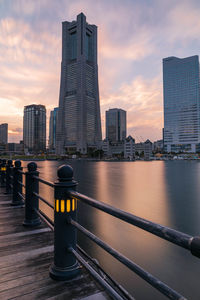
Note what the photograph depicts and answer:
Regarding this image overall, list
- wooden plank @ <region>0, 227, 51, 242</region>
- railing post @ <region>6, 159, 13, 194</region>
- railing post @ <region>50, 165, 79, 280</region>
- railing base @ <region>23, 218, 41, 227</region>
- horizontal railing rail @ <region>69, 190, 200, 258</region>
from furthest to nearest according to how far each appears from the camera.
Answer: railing post @ <region>6, 159, 13, 194</region>, railing base @ <region>23, 218, 41, 227</region>, wooden plank @ <region>0, 227, 51, 242</region>, railing post @ <region>50, 165, 79, 280</region>, horizontal railing rail @ <region>69, 190, 200, 258</region>

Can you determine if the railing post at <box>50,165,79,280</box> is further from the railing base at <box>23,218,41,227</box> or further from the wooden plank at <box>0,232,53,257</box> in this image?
the railing base at <box>23,218,41,227</box>

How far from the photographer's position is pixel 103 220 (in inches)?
410

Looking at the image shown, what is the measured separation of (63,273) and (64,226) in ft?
2.05

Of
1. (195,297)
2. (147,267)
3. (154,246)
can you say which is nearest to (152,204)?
(154,246)

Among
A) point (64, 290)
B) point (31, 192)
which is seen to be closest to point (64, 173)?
point (64, 290)

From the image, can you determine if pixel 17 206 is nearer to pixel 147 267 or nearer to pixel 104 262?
pixel 104 262

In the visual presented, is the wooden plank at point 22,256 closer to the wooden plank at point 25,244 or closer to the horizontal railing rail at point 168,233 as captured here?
the wooden plank at point 25,244

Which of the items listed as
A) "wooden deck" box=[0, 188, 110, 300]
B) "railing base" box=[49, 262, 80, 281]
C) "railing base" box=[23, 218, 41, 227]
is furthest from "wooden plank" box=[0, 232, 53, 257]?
"railing base" box=[49, 262, 80, 281]

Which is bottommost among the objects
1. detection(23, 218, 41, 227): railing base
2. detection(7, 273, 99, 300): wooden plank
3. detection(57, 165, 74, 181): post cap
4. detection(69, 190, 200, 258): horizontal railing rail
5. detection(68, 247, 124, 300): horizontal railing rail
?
detection(7, 273, 99, 300): wooden plank

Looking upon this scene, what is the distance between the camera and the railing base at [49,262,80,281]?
2635mm

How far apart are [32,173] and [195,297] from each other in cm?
485

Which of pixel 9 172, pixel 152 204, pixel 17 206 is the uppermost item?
pixel 9 172

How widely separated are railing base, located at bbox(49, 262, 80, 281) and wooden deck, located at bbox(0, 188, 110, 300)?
0.18ft

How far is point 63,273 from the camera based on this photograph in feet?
8.64
